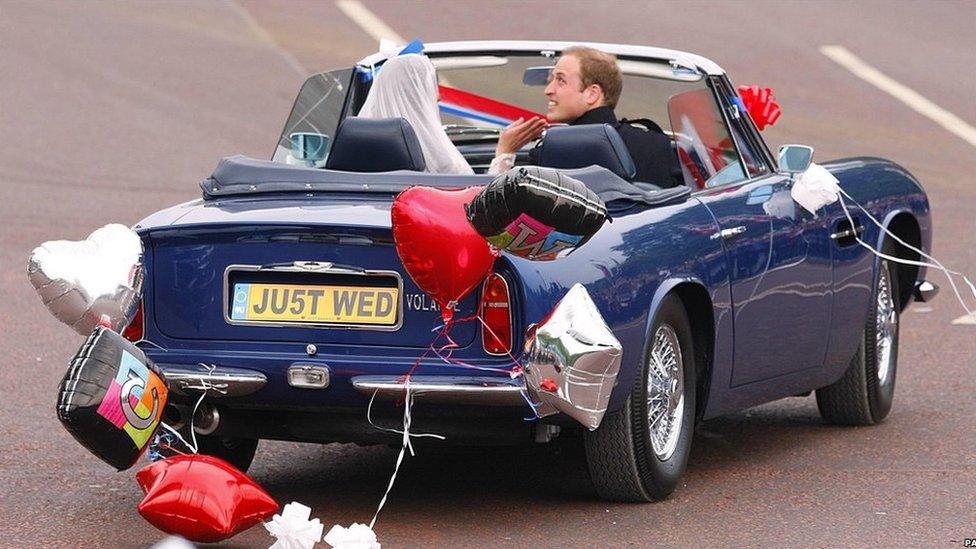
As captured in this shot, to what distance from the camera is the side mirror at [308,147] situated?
316 inches

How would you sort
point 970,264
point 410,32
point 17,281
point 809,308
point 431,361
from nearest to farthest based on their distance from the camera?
point 431,361 → point 809,308 → point 17,281 → point 970,264 → point 410,32

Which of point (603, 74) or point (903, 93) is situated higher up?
point (603, 74)

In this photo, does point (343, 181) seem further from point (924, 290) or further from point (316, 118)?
point (924, 290)

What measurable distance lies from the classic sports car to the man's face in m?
0.35

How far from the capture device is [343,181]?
6.52 m

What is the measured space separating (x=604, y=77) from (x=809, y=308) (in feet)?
4.07

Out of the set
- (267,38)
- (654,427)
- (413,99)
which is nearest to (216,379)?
(654,427)

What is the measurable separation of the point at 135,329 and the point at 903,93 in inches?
830

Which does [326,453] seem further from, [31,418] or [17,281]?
[17,281]

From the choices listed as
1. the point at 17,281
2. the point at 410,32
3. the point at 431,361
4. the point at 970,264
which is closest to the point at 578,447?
the point at 431,361

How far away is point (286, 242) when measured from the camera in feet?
20.0

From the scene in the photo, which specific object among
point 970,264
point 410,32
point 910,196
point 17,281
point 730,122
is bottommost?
point 410,32

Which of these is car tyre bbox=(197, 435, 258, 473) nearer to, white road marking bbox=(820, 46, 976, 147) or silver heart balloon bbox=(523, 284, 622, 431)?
silver heart balloon bbox=(523, 284, 622, 431)

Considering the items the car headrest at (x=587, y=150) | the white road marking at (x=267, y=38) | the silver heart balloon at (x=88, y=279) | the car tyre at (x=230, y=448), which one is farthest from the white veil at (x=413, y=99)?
the white road marking at (x=267, y=38)
